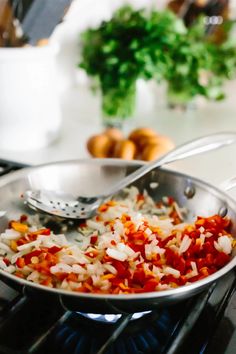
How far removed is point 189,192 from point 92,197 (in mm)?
136

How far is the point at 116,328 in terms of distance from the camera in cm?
49

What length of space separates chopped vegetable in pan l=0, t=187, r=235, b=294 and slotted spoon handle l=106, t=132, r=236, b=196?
0.18ft

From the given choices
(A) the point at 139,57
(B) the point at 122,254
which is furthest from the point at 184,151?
(A) the point at 139,57

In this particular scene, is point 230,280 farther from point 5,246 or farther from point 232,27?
point 232,27

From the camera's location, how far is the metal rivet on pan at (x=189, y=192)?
0.71m

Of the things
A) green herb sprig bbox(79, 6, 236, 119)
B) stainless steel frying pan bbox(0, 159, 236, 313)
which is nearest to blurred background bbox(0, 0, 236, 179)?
green herb sprig bbox(79, 6, 236, 119)

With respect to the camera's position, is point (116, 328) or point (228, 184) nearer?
point (116, 328)

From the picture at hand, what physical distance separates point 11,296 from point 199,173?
1.53ft

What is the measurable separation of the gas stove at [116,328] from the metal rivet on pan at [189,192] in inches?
7.0

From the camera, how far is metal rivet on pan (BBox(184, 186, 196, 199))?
71 centimetres

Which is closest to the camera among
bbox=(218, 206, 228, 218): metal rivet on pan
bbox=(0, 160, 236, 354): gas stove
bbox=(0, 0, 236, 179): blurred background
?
bbox=(0, 160, 236, 354): gas stove

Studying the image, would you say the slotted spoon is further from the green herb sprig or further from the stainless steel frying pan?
the green herb sprig

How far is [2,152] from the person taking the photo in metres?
0.99

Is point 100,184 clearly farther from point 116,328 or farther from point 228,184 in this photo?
point 116,328
